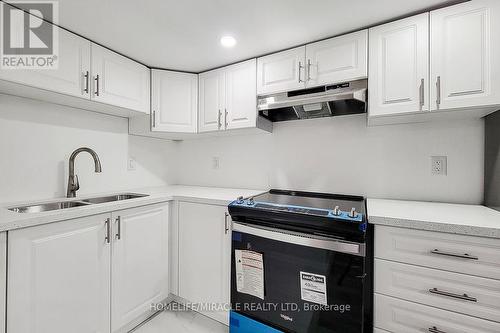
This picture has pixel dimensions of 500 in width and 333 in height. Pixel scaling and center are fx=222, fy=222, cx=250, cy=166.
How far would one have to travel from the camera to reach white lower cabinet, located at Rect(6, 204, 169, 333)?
107 centimetres

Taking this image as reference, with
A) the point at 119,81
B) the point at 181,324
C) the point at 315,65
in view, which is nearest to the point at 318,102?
the point at 315,65

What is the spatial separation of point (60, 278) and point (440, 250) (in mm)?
1920

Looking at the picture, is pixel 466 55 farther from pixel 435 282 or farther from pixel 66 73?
pixel 66 73

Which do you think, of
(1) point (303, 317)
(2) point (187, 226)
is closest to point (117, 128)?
(2) point (187, 226)

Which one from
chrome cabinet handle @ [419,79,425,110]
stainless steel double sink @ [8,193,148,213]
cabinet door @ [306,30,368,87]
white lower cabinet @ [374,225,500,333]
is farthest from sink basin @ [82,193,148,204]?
chrome cabinet handle @ [419,79,425,110]

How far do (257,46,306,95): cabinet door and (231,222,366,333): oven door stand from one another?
3.45ft

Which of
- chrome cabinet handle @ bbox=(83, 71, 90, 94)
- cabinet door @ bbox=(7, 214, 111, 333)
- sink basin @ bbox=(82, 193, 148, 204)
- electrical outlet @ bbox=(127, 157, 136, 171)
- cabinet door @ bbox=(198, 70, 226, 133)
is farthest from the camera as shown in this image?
electrical outlet @ bbox=(127, 157, 136, 171)

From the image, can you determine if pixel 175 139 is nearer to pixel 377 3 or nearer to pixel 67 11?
pixel 67 11

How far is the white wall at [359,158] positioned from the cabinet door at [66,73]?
1240 mm

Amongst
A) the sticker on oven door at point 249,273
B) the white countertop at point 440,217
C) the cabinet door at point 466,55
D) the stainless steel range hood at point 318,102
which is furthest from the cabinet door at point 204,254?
the cabinet door at point 466,55

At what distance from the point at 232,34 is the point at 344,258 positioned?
1.57 meters

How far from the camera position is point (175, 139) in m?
2.64

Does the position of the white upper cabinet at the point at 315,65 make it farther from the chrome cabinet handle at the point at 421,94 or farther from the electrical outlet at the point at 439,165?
the electrical outlet at the point at 439,165

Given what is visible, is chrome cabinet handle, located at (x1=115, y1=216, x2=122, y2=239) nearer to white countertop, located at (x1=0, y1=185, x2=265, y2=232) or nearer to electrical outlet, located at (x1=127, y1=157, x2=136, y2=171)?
white countertop, located at (x1=0, y1=185, x2=265, y2=232)
